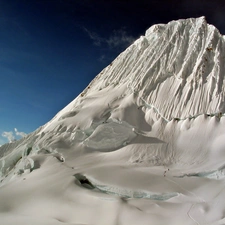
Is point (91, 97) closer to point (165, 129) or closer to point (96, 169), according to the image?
point (165, 129)

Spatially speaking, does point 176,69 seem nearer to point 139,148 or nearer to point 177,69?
point 177,69

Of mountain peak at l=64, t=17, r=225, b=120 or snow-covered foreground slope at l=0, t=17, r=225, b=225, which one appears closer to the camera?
snow-covered foreground slope at l=0, t=17, r=225, b=225

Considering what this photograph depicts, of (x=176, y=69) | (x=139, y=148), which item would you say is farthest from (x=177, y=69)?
(x=139, y=148)

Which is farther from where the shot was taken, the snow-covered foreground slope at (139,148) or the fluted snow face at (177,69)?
the fluted snow face at (177,69)

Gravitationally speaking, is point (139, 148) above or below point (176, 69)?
below

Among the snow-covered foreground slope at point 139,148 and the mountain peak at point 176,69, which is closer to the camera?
the snow-covered foreground slope at point 139,148

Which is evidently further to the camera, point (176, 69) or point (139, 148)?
point (176, 69)
